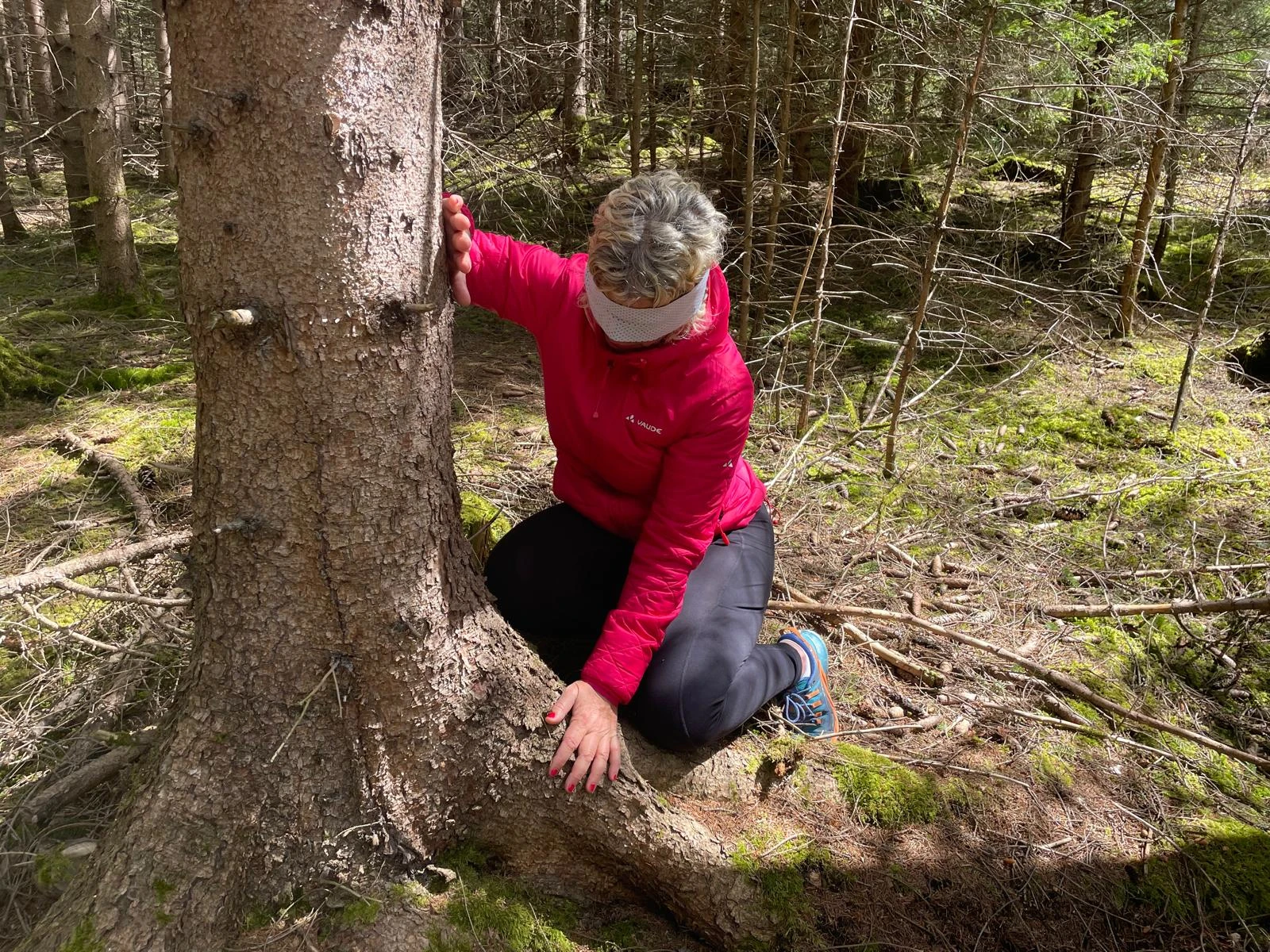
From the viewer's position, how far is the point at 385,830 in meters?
1.92

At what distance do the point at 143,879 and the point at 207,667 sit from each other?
45 cm

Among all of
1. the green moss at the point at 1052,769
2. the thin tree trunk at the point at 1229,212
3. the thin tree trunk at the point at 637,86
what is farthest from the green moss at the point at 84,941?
the thin tree trunk at the point at 637,86

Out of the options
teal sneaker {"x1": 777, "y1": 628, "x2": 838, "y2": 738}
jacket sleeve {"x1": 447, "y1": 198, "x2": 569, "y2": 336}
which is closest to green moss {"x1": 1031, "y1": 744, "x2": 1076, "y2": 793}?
teal sneaker {"x1": 777, "y1": 628, "x2": 838, "y2": 738}

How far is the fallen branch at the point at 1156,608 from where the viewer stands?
3.00 meters

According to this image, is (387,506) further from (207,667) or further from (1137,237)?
(1137,237)

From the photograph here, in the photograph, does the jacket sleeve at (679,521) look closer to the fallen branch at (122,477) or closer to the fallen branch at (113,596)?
the fallen branch at (113,596)

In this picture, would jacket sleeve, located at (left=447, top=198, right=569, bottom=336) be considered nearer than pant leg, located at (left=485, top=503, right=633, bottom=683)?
Yes

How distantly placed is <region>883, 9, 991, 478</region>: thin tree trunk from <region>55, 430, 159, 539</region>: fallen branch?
11.6 feet

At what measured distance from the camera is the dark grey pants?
227cm

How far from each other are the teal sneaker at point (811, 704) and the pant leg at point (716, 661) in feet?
0.20

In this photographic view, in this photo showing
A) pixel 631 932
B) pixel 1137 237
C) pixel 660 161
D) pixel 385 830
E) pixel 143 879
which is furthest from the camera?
pixel 660 161

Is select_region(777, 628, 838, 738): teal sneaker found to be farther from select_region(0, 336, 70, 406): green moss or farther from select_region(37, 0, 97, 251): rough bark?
select_region(37, 0, 97, 251): rough bark

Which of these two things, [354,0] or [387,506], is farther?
[387,506]

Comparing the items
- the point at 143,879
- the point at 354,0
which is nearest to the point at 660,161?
the point at 354,0
